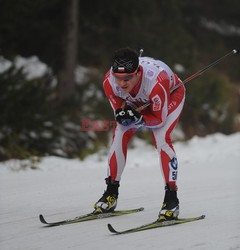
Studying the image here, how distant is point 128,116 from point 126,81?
0.35 meters

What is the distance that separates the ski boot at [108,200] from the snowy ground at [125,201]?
19cm

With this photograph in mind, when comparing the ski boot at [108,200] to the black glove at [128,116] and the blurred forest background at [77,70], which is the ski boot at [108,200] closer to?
the black glove at [128,116]

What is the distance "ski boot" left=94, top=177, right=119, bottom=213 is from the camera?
625cm

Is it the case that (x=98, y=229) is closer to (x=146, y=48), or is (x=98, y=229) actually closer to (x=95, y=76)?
(x=146, y=48)

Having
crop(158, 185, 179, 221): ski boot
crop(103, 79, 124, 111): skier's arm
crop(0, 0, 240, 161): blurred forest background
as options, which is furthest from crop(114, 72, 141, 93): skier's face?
crop(0, 0, 240, 161): blurred forest background

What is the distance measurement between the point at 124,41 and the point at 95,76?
1.50 metres

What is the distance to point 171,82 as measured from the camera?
247 inches

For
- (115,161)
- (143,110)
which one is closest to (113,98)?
(143,110)

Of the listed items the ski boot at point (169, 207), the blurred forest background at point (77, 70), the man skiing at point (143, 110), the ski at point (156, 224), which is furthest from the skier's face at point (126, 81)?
the blurred forest background at point (77, 70)

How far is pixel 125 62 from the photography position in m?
5.76

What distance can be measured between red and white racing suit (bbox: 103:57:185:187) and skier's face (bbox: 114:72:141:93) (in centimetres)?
12

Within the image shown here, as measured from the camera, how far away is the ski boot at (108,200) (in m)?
6.25

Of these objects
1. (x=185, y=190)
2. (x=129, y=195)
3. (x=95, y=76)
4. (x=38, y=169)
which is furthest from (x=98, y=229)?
(x=95, y=76)

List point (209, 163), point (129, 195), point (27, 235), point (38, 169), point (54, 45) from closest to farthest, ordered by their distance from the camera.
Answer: point (27, 235), point (129, 195), point (38, 169), point (209, 163), point (54, 45)
